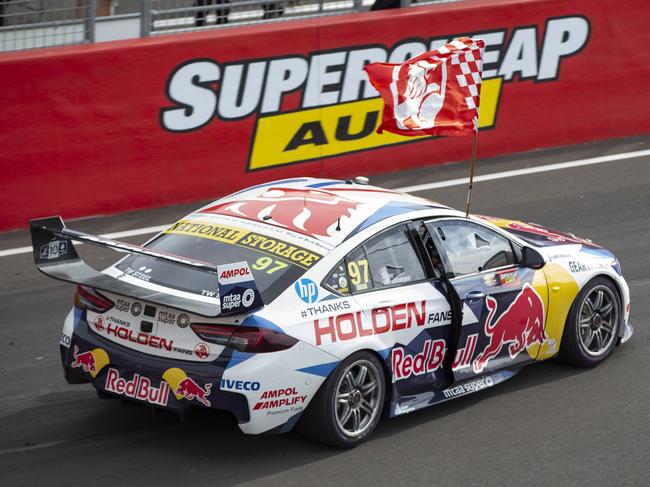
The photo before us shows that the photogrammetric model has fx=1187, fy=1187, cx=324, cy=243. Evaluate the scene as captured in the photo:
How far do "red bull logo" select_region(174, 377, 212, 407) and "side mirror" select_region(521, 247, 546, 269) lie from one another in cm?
264

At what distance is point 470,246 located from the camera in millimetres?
7918

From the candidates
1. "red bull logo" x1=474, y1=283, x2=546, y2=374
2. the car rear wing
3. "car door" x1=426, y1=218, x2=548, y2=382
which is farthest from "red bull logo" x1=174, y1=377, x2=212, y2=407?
"red bull logo" x1=474, y1=283, x2=546, y2=374

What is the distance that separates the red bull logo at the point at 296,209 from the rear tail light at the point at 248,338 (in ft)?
2.84

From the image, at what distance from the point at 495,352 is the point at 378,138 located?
19.3ft

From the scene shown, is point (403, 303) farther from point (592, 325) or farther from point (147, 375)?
point (592, 325)

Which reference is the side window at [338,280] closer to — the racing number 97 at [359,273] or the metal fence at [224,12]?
the racing number 97 at [359,273]

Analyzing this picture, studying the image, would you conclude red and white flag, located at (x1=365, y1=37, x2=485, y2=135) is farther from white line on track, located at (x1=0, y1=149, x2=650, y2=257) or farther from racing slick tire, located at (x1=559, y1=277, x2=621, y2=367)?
white line on track, located at (x1=0, y1=149, x2=650, y2=257)

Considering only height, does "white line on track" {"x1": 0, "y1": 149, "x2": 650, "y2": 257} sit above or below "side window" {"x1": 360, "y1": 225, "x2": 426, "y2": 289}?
below

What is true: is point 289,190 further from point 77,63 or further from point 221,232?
point 77,63

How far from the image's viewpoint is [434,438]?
7363mm

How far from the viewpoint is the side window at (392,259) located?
7320 millimetres

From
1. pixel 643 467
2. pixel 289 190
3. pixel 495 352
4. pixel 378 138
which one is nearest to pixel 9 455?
pixel 289 190

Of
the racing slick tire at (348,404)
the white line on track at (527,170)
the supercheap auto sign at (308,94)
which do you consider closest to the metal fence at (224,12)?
the supercheap auto sign at (308,94)

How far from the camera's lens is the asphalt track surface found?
680cm
